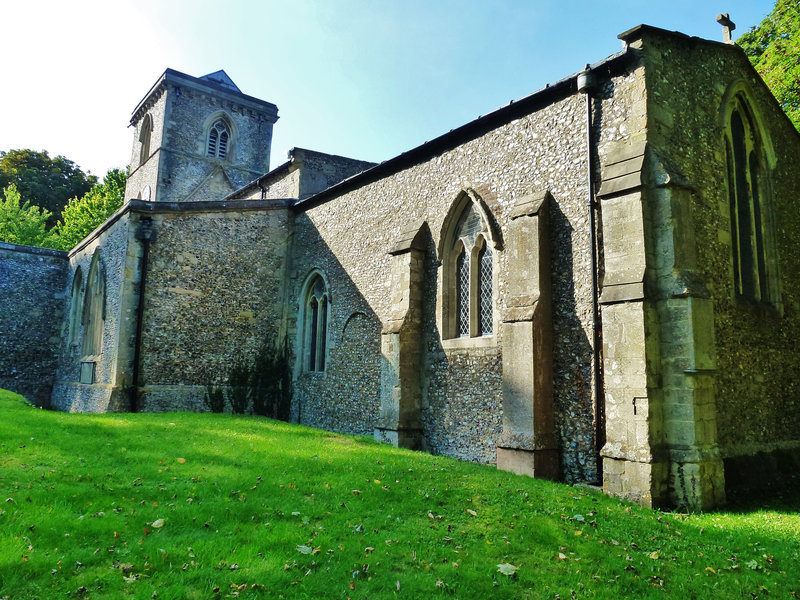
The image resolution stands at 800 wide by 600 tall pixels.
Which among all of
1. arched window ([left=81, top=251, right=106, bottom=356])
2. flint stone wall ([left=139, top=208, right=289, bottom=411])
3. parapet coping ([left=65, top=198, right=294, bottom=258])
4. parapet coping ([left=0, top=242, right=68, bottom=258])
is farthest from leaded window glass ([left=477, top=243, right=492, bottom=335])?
parapet coping ([left=0, top=242, right=68, bottom=258])

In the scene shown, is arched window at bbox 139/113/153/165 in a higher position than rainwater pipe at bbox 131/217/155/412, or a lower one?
higher

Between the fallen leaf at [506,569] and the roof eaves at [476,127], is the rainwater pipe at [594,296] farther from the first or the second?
the fallen leaf at [506,569]

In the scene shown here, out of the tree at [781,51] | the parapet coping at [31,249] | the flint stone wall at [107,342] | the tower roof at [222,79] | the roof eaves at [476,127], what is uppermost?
the tower roof at [222,79]

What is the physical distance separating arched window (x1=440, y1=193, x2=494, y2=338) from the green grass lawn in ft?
11.6

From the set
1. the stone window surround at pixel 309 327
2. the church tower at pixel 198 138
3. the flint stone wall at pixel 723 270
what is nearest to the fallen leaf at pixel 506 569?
the flint stone wall at pixel 723 270

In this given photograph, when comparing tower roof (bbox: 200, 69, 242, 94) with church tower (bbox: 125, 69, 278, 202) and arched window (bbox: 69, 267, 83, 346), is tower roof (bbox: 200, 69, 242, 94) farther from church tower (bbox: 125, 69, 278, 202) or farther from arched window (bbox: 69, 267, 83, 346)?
arched window (bbox: 69, 267, 83, 346)

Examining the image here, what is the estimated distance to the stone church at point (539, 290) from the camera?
8141mm

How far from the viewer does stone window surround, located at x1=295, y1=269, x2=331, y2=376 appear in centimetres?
1611

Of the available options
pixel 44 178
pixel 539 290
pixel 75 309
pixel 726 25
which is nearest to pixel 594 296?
pixel 539 290

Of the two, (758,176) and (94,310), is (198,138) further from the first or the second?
(758,176)

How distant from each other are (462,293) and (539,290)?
2771 mm

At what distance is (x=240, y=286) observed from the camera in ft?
54.1

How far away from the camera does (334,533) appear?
5770mm

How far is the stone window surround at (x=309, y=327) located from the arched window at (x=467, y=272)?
4.76 meters
